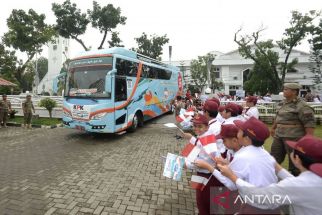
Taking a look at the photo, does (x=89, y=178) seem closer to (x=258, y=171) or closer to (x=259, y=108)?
(x=258, y=171)

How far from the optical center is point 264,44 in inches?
1014

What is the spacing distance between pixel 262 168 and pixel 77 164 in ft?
17.3

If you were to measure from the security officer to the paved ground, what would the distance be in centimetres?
193

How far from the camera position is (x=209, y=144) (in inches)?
105

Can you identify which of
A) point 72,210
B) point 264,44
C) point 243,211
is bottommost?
point 72,210

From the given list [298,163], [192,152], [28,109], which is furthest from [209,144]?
[28,109]

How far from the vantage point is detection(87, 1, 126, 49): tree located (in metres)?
21.7

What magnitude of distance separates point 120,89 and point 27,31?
1810 centimetres

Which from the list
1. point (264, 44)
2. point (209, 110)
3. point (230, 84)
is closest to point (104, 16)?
point (264, 44)

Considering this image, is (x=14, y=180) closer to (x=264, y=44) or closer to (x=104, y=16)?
(x=104, y=16)

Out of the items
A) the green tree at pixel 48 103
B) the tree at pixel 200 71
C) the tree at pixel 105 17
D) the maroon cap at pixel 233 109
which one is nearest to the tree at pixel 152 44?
the tree at pixel 105 17

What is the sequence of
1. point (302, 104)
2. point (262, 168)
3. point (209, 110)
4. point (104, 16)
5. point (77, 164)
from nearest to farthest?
1. point (262, 168)
2. point (209, 110)
3. point (302, 104)
4. point (77, 164)
5. point (104, 16)

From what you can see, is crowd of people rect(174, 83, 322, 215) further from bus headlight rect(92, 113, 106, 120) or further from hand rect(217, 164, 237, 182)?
bus headlight rect(92, 113, 106, 120)

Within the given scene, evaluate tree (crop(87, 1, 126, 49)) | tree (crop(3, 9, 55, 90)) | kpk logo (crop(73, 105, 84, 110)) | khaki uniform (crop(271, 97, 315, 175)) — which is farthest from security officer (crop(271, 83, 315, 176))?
tree (crop(3, 9, 55, 90))
